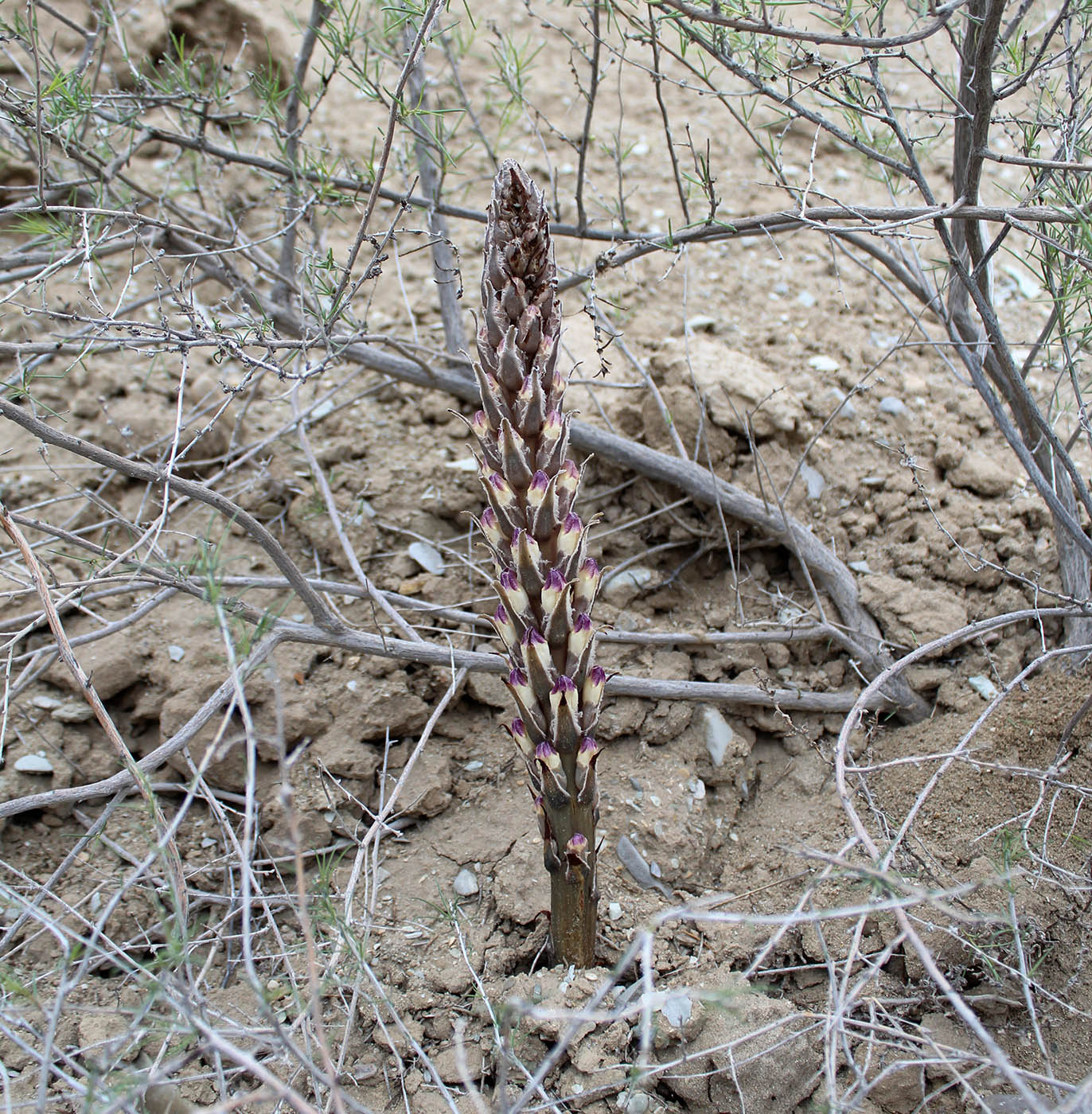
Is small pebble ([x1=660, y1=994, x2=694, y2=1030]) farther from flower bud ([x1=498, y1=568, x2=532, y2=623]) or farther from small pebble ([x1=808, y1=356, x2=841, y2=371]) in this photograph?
small pebble ([x1=808, y1=356, x2=841, y2=371])

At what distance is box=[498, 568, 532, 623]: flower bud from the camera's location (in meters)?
1.94

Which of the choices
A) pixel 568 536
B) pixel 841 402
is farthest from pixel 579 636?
pixel 841 402

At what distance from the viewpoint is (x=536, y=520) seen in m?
1.90

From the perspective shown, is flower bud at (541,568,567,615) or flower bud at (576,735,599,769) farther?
flower bud at (576,735,599,769)

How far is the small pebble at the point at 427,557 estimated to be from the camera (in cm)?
339

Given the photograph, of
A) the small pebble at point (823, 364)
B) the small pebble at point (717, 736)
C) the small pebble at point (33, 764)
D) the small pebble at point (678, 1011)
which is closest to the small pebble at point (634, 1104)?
the small pebble at point (678, 1011)

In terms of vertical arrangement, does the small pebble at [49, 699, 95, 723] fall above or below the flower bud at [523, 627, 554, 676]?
below

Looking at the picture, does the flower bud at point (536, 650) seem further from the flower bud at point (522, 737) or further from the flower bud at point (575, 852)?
the flower bud at point (575, 852)

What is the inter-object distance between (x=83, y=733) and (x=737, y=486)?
7.82ft

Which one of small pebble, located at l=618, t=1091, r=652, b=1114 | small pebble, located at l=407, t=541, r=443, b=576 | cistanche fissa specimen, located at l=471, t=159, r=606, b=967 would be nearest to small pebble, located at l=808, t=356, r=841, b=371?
small pebble, located at l=407, t=541, r=443, b=576

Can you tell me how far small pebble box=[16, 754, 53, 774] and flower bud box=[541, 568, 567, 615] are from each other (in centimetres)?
191

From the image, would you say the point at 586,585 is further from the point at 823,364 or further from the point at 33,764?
the point at 823,364

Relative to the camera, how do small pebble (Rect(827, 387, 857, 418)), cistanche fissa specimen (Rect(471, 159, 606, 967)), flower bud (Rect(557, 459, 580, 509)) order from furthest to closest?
small pebble (Rect(827, 387, 857, 418)) < flower bud (Rect(557, 459, 580, 509)) < cistanche fissa specimen (Rect(471, 159, 606, 967))

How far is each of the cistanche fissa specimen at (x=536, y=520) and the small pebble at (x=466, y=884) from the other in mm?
606
